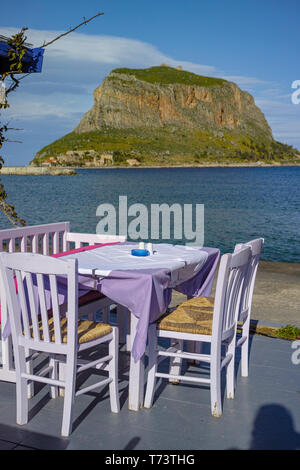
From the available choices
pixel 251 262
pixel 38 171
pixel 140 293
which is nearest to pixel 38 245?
pixel 140 293

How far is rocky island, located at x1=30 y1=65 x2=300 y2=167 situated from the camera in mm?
110500

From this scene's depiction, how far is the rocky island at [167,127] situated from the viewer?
110500 millimetres

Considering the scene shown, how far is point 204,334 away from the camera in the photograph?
2916mm

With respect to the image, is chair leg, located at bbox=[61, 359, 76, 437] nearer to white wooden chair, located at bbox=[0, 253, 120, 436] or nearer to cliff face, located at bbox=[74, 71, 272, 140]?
white wooden chair, located at bbox=[0, 253, 120, 436]

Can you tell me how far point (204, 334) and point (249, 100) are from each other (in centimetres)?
17335

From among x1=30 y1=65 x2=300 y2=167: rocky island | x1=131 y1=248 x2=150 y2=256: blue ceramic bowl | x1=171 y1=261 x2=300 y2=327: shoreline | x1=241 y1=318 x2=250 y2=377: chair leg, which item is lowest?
x1=171 y1=261 x2=300 y2=327: shoreline

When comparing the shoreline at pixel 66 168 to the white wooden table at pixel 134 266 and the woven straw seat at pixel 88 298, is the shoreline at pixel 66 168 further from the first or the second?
the white wooden table at pixel 134 266

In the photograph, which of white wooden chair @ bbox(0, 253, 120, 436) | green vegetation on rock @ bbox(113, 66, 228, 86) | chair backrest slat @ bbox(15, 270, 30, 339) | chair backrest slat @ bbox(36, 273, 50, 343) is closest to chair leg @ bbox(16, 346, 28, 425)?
white wooden chair @ bbox(0, 253, 120, 436)

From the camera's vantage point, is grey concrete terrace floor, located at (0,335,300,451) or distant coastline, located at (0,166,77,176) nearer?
grey concrete terrace floor, located at (0,335,300,451)

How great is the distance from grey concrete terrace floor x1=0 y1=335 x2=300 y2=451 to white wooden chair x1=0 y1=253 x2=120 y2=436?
122 mm

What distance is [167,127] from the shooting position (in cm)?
12700

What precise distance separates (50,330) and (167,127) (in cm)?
12742
